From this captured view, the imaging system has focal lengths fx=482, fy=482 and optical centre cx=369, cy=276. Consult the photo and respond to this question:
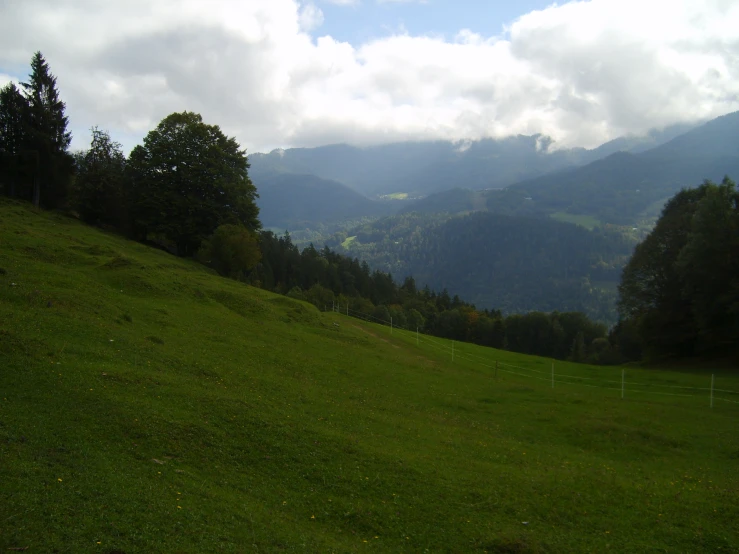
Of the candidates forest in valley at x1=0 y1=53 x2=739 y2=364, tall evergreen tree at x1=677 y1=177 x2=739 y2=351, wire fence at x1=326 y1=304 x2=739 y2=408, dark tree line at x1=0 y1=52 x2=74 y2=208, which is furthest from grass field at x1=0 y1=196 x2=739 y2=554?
dark tree line at x1=0 y1=52 x2=74 y2=208


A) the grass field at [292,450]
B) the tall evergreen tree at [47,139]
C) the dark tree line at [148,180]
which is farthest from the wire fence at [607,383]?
the tall evergreen tree at [47,139]

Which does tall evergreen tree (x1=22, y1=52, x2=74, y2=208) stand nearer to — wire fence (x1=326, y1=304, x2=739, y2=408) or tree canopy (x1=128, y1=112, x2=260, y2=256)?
tree canopy (x1=128, y1=112, x2=260, y2=256)

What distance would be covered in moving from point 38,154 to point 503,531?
59.4 meters

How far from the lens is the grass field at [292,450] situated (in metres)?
9.78

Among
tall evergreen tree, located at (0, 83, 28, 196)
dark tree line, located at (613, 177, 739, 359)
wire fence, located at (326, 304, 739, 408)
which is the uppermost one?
tall evergreen tree, located at (0, 83, 28, 196)

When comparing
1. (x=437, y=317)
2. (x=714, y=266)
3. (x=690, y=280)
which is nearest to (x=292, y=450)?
(x=714, y=266)

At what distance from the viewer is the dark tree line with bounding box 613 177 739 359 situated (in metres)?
44.5

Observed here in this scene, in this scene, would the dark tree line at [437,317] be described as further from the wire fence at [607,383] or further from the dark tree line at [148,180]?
the wire fence at [607,383]

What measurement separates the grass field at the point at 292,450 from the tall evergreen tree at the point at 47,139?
2828 centimetres

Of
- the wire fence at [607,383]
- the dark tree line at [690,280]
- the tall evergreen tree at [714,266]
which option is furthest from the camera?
the dark tree line at [690,280]

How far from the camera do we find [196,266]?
54.2 meters

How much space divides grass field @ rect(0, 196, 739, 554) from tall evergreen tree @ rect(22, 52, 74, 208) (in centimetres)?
2828

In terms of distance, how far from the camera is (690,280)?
46.9m

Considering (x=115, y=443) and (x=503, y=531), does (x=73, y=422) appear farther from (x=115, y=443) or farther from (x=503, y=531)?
(x=503, y=531)
